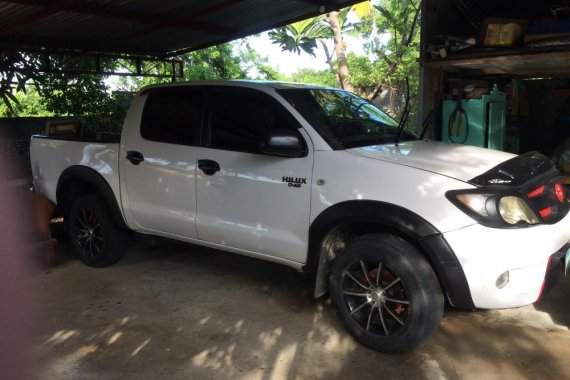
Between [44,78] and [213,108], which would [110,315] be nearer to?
[213,108]

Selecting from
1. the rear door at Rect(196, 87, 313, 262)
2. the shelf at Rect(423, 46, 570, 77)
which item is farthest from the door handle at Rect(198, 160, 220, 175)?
the shelf at Rect(423, 46, 570, 77)

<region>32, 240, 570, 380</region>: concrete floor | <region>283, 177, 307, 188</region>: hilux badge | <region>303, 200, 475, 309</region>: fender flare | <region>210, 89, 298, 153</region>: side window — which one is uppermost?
<region>210, 89, 298, 153</region>: side window

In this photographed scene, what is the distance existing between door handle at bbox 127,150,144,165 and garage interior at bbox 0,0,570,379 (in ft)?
3.81

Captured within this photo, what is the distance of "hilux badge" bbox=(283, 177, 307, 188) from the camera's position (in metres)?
3.44

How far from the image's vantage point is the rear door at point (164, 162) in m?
4.12

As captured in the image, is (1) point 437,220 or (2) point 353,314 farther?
(2) point 353,314

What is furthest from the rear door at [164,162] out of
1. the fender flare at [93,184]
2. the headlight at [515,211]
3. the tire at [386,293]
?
the headlight at [515,211]

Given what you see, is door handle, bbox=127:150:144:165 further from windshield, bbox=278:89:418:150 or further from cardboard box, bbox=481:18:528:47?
cardboard box, bbox=481:18:528:47

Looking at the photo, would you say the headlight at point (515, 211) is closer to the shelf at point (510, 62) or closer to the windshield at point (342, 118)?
the windshield at point (342, 118)

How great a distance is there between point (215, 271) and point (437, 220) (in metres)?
2.64

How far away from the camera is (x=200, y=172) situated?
400cm

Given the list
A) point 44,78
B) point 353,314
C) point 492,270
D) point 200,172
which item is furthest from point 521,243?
point 44,78

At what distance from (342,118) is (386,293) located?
144 centimetres

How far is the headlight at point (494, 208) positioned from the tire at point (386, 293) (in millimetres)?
430
